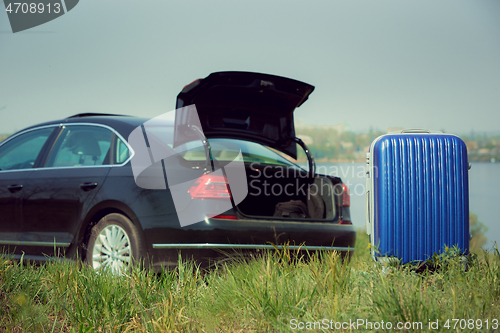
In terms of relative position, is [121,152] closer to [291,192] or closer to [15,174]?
[15,174]

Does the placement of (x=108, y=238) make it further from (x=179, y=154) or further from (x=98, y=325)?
(x=98, y=325)

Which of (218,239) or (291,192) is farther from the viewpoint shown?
(291,192)

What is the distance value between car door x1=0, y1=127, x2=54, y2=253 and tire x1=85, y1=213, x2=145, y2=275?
3.39 feet

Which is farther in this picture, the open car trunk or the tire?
the open car trunk

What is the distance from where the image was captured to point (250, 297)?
256 cm

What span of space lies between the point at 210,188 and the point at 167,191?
0.36 m

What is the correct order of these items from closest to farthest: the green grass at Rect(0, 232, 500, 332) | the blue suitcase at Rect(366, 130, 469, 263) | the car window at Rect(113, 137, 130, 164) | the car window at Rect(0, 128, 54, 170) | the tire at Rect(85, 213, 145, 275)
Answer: the green grass at Rect(0, 232, 500, 332) < the blue suitcase at Rect(366, 130, 469, 263) < the tire at Rect(85, 213, 145, 275) < the car window at Rect(113, 137, 130, 164) < the car window at Rect(0, 128, 54, 170)

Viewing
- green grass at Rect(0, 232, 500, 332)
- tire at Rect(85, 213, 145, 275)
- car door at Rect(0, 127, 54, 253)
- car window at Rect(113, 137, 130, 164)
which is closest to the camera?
green grass at Rect(0, 232, 500, 332)

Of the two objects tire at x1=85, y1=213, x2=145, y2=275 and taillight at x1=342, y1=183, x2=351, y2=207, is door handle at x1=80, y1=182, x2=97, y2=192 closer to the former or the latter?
tire at x1=85, y1=213, x2=145, y2=275

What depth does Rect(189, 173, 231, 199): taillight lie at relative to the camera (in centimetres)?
340

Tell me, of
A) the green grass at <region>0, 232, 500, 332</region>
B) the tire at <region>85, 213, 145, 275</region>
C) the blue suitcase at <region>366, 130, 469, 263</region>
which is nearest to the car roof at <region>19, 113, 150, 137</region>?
the tire at <region>85, 213, 145, 275</region>

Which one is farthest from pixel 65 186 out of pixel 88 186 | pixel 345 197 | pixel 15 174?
pixel 345 197

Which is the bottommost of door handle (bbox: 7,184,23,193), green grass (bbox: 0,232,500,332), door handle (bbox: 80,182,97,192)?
green grass (bbox: 0,232,500,332)

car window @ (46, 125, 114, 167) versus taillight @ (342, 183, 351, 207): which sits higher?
car window @ (46, 125, 114, 167)
